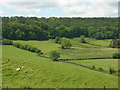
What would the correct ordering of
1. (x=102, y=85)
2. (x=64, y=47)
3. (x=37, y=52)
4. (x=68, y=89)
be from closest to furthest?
1. (x=68, y=89)
2. (x=102, y=85)
3. (x=37, y=52)
4. (x=64, y=47)

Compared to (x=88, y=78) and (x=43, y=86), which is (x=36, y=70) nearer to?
(x=43, y=86)

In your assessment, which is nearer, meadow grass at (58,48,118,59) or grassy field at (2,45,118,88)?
grassy field at (2,45,118,88)

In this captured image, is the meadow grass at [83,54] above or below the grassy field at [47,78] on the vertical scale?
below

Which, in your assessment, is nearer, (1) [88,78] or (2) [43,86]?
(2) [43,86]

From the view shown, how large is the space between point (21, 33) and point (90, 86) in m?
170

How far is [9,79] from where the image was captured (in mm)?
28734

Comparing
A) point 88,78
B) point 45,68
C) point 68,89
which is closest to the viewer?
point 68,89

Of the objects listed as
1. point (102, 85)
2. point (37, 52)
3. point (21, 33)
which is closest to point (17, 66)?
point (102, 85)

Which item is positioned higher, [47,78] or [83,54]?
[47,78]

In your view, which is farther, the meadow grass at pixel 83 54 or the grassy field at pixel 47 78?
the meadow grass at pixel 83 54

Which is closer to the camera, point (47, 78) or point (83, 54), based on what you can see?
point (47, 78)

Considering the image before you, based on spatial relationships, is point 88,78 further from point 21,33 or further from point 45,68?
point 21,33

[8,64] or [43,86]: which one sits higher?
[8,64]

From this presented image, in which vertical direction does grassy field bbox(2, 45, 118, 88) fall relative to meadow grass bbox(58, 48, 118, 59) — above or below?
above
